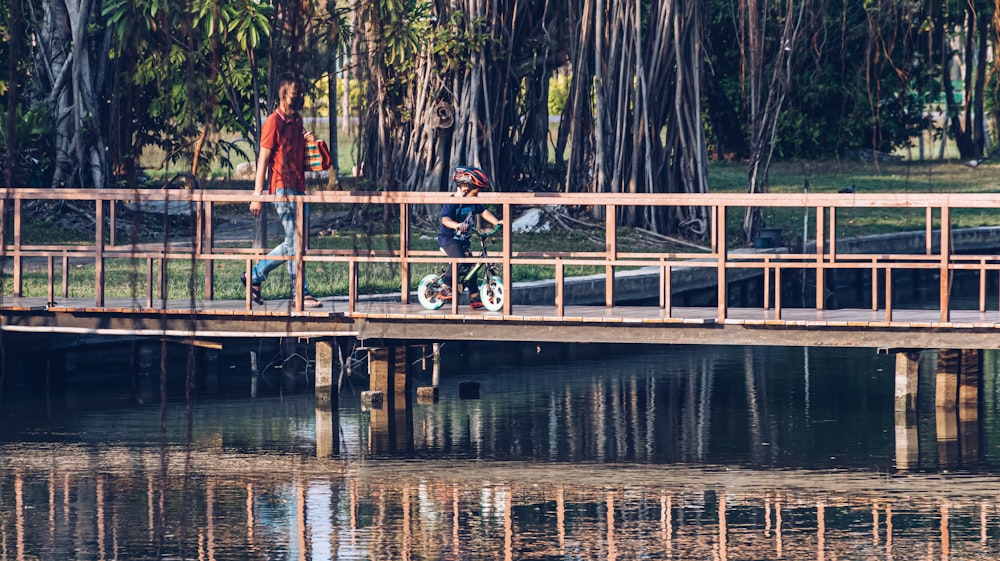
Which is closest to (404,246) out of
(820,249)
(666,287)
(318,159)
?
(666,287)

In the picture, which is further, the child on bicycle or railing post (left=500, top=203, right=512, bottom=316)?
the child on bicycle

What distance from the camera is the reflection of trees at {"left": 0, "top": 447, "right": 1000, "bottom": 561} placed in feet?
36.0

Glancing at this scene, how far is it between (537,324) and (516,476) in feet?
7.68

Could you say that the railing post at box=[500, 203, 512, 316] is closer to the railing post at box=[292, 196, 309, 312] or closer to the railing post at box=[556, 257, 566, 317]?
the railing post at box=[556, 257, 566, 317]

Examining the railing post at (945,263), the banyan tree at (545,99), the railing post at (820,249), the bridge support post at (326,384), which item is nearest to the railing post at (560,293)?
the railing post at (820,249)

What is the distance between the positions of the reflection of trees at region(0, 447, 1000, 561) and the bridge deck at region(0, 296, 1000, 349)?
5.70 ft

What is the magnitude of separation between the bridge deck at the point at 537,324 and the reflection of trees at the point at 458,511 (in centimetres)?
174

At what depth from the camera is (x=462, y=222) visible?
16.8 meters

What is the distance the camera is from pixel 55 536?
11250mm

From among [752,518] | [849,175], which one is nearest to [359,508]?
[752,518]

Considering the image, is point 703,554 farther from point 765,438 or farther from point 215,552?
point 765,438

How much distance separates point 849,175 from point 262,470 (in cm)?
2935

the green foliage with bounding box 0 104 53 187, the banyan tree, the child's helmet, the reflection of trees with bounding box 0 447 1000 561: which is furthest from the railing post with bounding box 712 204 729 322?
Result: the green foliage with bounding box 0 104 53 187

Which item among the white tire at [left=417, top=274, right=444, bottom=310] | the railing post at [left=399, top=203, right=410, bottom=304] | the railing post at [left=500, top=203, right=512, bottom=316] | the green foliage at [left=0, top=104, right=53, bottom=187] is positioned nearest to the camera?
the railing post at [left=500, top=203, right=512, bottom=316]
